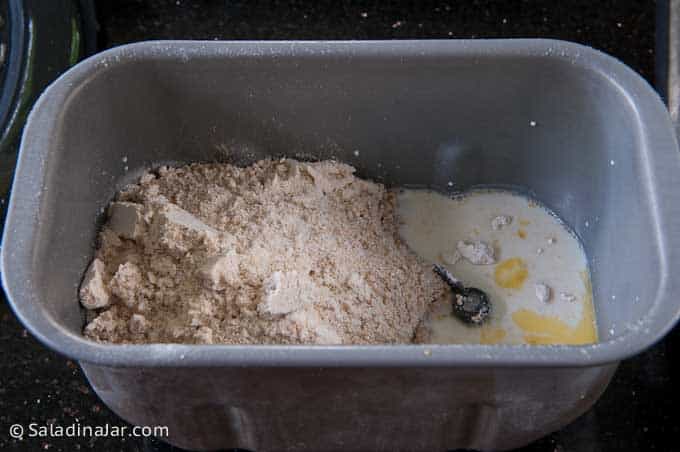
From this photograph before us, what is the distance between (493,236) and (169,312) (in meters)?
0.33

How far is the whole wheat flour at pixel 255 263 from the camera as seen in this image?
2.43 feet

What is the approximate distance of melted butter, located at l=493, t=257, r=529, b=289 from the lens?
839 mm

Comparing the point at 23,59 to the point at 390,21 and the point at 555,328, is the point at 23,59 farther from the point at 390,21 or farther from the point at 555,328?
the point at 555,328

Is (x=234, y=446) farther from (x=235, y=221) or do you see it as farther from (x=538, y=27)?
(x=538, y=27)

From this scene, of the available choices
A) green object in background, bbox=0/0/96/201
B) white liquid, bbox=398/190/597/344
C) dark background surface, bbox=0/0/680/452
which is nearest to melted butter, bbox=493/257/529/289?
white liquid, bbox=398/190/597/344

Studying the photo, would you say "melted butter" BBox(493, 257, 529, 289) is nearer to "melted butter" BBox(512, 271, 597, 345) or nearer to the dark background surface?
"melted butter" BBox(512, 271, 597, 345)

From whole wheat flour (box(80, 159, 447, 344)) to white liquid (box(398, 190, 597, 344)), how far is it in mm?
31

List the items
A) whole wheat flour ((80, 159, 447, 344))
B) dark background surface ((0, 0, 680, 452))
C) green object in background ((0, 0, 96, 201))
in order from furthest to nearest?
dark background surface ((0, 0, 680, 452)), green object in background ((0, 0, 96, 201)), whole wheat flour ((80, 159, 447, 344))

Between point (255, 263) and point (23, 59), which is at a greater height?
point (23, 59)

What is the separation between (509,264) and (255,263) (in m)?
0.26

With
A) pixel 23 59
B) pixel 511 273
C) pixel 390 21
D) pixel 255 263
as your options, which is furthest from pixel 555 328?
pixel 23 59

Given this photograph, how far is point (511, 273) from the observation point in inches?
33.3

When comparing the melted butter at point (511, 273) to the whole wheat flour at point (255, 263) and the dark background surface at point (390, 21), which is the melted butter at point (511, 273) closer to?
the whole wheat flour at point (255, 263)

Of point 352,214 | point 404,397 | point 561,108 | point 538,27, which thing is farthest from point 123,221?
point 538,27
